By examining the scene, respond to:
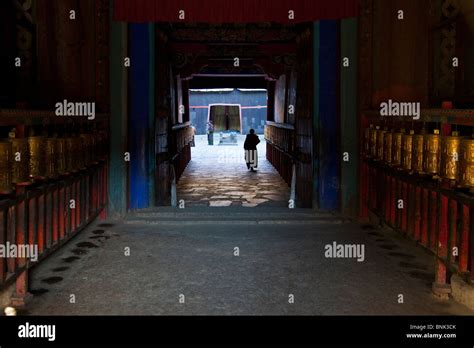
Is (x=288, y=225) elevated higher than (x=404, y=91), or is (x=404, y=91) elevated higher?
(x=404, y=91)

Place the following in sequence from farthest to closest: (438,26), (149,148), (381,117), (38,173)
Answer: (149,148)
(438,26)
(381,117)
(38,173)

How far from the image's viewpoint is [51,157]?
217 inches

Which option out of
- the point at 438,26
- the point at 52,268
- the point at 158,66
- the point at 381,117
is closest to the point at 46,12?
the point at 158,66

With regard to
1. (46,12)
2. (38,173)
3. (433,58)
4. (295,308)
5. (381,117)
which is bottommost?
(295,308)

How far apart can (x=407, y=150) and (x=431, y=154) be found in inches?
24.9

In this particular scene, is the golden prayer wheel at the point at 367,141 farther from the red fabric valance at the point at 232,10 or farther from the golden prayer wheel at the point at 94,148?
the golden prayer wheel at the point at 94,148

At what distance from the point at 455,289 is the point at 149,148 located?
5735mm

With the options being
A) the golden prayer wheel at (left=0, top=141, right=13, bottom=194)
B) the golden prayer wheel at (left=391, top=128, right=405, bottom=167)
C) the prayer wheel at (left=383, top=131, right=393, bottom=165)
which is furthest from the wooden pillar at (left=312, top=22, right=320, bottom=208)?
the golden prayer wheel at (left=0, top=141, right=13, bottom=194)

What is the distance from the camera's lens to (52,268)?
600 cm

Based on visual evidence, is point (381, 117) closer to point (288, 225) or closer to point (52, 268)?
point (288, 225)

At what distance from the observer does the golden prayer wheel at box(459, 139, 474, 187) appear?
4449 millimetres

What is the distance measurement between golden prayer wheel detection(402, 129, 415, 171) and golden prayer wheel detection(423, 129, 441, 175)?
0.37 meters

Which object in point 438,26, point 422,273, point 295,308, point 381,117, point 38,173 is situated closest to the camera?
point 295,308

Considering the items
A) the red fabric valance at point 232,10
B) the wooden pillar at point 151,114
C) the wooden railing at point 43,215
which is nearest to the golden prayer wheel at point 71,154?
the wooden railing at point 43,215
